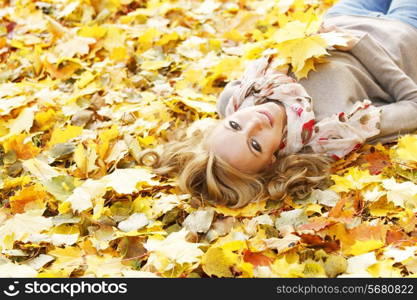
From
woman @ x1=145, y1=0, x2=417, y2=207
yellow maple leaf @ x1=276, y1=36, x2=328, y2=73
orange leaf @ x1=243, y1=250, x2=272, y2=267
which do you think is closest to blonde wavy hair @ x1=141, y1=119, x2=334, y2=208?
woman @ x1=145, y1=0, x2=417, y2=207

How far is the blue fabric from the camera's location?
11.1ft

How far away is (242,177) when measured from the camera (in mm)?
2531

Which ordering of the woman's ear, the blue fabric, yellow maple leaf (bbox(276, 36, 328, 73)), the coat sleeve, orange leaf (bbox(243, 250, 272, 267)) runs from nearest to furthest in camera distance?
1. orange leaf (bbox(243, 250, 272, 267))
2. the woman's ear
3. the coat sleeve
4. yellow maple leaf (bbox(276, 36, 328, 73))
5. the blue fabric

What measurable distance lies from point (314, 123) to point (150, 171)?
807mm

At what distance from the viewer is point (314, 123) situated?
278cm

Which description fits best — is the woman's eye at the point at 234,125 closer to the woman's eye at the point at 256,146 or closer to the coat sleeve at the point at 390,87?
the woman's eye at the point at 256,146

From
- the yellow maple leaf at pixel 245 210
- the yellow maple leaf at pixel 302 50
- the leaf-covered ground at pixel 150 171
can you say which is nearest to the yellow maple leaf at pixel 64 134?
the leaf-covered ground at pixel 150 171

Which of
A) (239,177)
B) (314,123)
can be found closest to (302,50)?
(314,123)

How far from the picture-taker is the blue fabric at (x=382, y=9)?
11.1 feet

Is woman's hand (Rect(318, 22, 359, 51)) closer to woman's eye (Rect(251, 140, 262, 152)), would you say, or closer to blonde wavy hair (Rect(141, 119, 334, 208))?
blonde wavy hair (Rect(141, 119, 334, 208))

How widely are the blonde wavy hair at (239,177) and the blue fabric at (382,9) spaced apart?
3.91ft

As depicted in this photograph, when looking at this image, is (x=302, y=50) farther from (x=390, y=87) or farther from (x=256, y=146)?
(x=256, y=146)

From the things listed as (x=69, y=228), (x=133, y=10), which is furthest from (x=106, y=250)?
(x=133, y=10)

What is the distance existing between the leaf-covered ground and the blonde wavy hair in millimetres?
59
